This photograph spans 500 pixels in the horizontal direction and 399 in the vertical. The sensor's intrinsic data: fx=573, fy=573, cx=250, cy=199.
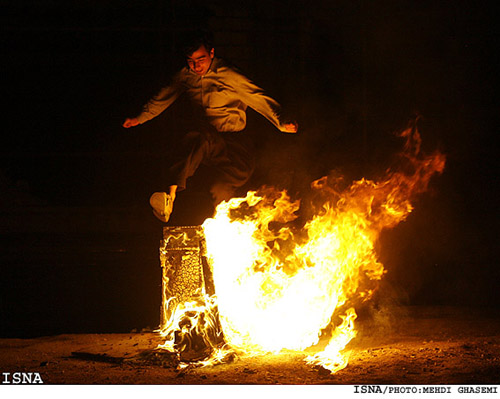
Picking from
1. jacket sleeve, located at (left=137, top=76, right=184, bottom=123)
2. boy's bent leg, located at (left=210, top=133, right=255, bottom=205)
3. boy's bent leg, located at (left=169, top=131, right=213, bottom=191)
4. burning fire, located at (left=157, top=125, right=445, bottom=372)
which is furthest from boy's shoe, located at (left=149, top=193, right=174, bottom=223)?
jacket sleeve, located at (left=137, top=76, right=184, bottom=123)

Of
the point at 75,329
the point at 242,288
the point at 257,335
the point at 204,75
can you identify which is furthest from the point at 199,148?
the point at 75,329

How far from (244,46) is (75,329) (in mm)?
4291

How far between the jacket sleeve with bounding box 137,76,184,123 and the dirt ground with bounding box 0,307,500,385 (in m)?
2.50

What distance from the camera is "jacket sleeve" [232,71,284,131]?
593 centimetres

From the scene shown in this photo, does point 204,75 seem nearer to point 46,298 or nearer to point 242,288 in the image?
point 242,288

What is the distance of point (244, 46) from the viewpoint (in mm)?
7777

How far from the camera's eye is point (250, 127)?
7871 millimetres

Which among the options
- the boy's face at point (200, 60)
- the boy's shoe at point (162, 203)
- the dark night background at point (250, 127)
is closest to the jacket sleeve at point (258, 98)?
the boy's face at point (200, 60)

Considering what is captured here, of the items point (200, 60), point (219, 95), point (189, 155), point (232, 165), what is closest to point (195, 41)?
point (200, 60)

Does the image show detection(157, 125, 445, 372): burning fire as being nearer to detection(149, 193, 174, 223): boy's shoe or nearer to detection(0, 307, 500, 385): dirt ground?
detection(0, 307, 500, 385): dirt ground

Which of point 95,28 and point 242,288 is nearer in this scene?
point 242,288

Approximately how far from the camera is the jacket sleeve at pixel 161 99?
6.11m

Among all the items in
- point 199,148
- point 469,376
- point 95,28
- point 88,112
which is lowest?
point 469,376

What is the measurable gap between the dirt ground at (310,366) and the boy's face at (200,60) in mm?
2958
